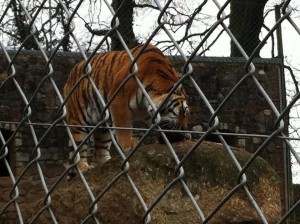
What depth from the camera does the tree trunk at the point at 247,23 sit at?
7.98m

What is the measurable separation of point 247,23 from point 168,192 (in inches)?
190

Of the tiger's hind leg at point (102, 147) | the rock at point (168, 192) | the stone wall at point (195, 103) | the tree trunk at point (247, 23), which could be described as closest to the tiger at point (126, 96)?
the tiger's hind leg at point (102, 147)


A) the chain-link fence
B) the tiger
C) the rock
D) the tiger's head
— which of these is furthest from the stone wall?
the rock

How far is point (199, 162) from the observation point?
14.0ft

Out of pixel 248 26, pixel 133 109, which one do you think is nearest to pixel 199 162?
pixel 133 109

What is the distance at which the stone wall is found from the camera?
796 cm

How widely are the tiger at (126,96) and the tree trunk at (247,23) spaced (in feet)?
7.21

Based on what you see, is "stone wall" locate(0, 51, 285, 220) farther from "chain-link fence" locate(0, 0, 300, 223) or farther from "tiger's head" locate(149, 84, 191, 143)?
"tiger's head" locate(149, 84, 191, 143)

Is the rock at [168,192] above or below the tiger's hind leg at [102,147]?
below

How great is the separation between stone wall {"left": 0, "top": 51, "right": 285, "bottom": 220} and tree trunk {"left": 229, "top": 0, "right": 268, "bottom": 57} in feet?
1.41

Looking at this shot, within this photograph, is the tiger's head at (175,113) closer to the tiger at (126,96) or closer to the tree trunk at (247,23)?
the tiger at (126,96)

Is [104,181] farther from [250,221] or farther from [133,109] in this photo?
[133,109]

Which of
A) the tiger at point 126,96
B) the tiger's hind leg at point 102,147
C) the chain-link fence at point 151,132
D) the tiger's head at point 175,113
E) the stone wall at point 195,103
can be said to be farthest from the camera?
the stone wall at point 195,103

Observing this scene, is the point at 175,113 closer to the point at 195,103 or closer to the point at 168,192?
the point at 168,192
